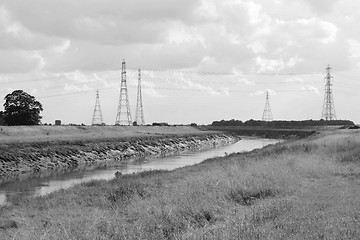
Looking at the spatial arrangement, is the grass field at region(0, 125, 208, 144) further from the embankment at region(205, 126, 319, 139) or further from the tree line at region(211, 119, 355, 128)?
the tree line at region(211, 119, 355, 128)

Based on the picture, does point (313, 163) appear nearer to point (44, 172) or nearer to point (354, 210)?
point (354, 210)

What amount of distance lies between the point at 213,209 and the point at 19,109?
221 ft

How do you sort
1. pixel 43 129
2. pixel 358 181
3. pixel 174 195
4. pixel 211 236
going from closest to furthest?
pixel 211 236
pixel 174 195
pixel 358 181
pixel 43 129

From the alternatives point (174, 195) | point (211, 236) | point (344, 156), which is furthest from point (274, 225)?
point (344, 156)

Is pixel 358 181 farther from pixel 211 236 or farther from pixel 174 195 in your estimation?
pixel 211 236

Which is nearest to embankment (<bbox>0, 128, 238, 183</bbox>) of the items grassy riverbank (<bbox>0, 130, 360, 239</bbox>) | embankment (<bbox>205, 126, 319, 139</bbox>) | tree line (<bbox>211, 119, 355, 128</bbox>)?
grassy riverbank (<bbox>0, 130, 360, 239</bbox>)

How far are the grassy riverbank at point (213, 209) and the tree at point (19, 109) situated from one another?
55.8 metres

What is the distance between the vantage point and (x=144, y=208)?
14359 millimetres

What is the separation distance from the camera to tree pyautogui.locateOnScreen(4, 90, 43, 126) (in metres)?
73.8

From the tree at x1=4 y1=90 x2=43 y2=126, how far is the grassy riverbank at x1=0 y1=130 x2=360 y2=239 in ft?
183

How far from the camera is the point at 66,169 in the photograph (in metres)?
37.8

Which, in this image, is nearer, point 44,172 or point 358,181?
point 358,181

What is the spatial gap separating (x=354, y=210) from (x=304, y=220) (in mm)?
1905

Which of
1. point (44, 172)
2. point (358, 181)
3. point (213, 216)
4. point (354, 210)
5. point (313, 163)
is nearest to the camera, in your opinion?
point (354, 210)
